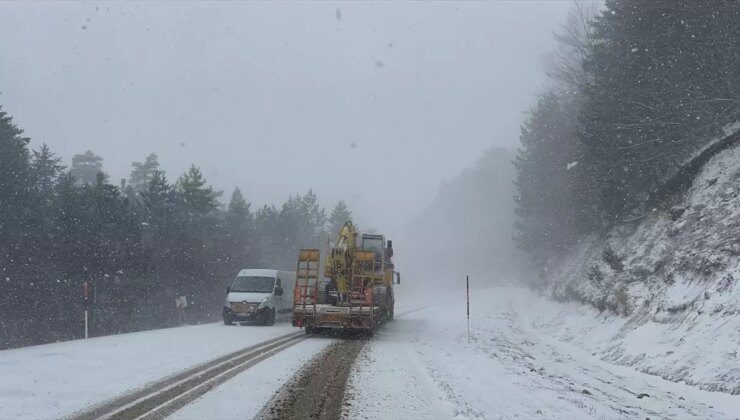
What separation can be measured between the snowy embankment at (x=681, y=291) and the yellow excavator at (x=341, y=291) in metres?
6.32

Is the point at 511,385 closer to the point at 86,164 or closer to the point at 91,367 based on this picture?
the point at 91,367

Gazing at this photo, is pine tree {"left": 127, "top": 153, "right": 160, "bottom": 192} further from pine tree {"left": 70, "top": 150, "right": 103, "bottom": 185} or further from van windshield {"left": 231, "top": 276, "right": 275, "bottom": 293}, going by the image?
van windshield {"left": 231, "top": 276, "right": 275, "bottom": 293}

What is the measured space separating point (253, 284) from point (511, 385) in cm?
1477

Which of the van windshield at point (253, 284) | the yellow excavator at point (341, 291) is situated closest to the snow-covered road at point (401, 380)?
the yellow excavator at point (341, 291)

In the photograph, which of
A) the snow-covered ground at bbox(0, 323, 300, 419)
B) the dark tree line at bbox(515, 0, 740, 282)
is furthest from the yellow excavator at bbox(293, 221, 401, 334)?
the dark tree line at bbox(515, 0, 740, 282)

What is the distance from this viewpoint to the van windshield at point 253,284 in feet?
71.1

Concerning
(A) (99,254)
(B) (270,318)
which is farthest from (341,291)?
(A) (99,254)

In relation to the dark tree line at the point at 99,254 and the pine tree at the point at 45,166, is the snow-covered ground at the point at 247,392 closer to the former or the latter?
the dark tree line at the point at 99,254

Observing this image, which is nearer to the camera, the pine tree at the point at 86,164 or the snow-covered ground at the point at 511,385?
the snow-covered ground at the point at 511,385

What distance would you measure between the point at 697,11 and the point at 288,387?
57.4 ft

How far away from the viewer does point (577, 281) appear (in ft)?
85.4

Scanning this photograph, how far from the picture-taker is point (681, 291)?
506 inches

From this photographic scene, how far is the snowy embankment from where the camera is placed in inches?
387

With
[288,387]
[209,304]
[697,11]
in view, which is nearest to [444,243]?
[209,304]
